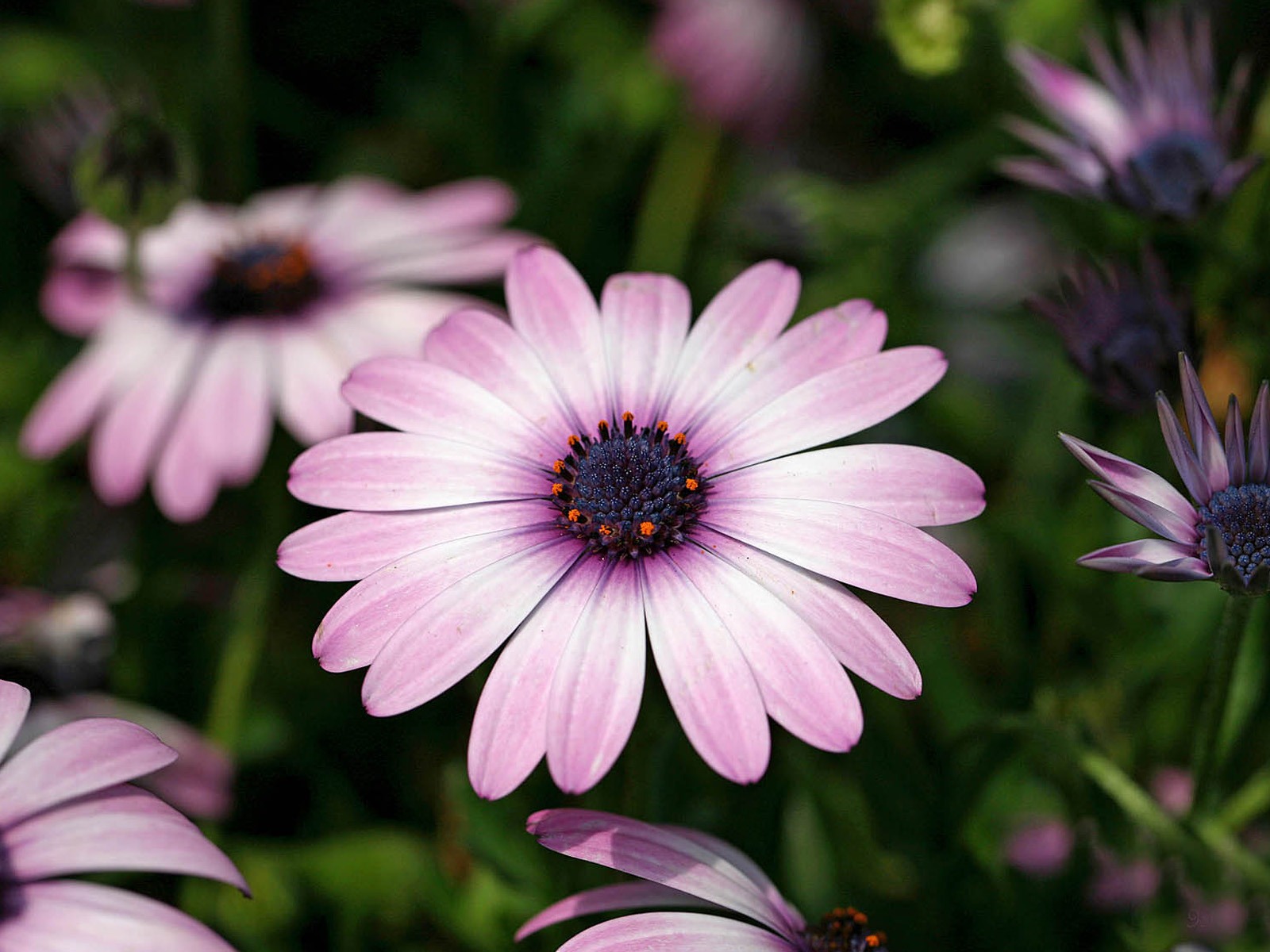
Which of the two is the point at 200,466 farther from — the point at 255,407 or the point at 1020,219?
the point at 1020,219

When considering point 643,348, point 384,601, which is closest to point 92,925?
point 384,601

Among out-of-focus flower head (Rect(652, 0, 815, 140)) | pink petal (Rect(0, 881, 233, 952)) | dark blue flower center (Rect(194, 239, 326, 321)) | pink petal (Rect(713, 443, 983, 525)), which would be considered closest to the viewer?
pink petal (Rect(0, 881, 233, 952))

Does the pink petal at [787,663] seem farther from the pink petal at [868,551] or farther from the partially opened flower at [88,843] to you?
the partially opened flower at [88,843]

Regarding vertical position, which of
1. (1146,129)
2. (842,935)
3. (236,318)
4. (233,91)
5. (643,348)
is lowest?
(842,935)

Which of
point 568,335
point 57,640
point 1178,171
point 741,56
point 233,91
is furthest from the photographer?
point 741,56

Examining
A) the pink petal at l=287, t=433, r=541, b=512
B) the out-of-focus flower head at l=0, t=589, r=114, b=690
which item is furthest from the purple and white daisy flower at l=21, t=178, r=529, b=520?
the pink petal at l=287, t=433, r=541, b=512

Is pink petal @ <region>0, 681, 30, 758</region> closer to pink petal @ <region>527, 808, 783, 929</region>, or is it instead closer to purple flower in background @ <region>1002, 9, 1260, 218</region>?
pink petal @ <region>527, 808, 783, 929</region>

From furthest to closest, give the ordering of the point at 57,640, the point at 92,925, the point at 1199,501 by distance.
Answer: the point at 57,640
the point at 1199,501
the point at 92,925

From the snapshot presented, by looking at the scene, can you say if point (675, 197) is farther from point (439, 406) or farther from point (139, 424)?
point (439, 406)
